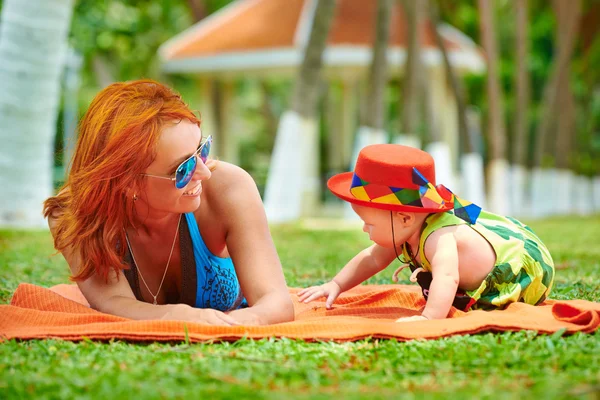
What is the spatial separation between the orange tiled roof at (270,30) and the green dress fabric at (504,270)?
13.8 meters

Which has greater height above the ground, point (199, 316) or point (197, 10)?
point (197, 10)

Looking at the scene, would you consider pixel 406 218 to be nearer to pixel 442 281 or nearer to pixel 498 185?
pixel 442 281

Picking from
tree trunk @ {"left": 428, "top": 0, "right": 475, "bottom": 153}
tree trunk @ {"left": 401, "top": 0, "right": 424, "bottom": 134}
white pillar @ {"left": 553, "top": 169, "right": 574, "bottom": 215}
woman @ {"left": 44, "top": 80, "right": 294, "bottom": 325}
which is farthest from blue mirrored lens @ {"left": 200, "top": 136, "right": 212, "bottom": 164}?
white pillar @ {"left": 553, "top": 169, "right": 574, "bottom": 215}

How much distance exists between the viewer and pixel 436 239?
359cm

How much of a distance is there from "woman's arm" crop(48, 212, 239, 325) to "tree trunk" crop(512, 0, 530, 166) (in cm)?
1745

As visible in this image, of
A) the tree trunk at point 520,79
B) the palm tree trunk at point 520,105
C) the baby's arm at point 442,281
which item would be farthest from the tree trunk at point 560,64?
the baby's arm at point 442,281

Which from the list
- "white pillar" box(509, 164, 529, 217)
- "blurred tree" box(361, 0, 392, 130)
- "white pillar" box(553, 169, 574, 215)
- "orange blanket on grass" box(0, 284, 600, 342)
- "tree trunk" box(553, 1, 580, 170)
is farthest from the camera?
"white pillar" box(553, 169, 574, 215)

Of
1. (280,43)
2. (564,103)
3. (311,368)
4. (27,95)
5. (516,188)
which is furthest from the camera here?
(564,103)

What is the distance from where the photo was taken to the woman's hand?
130 inches

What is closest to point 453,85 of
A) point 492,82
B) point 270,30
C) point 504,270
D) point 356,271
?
point 492,82

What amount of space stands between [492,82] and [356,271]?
14.5m

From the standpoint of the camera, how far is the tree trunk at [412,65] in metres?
14.5

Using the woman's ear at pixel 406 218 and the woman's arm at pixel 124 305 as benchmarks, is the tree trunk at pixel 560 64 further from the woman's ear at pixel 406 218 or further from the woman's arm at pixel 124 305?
the woman's arm at pixel 124 305

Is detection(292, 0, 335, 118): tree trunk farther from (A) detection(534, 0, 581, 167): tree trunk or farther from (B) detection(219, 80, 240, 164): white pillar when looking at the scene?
(A) detection(534, 0, 581, 167): tree trunk
